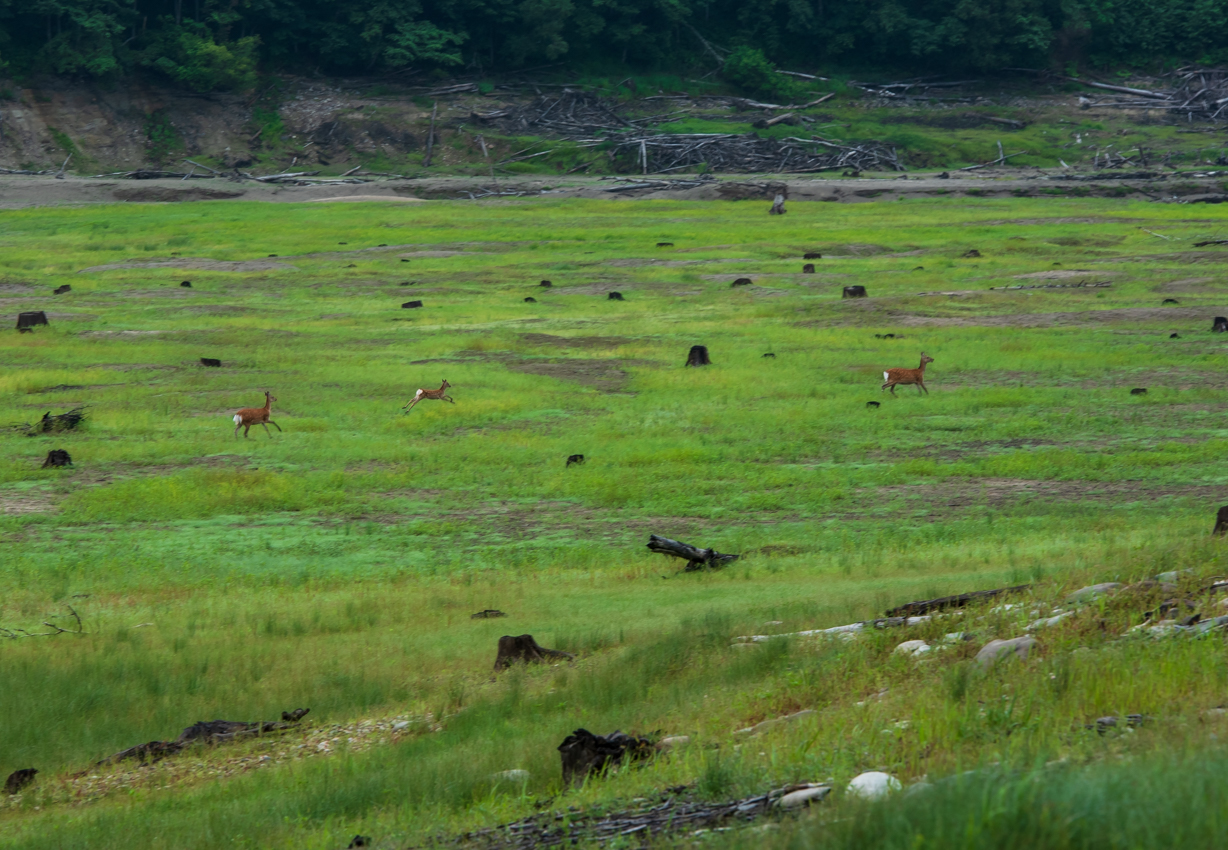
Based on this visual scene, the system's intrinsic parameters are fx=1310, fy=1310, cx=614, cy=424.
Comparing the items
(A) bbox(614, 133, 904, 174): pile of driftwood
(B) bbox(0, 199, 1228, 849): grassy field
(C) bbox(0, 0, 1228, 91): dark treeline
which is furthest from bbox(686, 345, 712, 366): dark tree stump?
(C) bbox(0, 0, 1228, 91): dark treeline

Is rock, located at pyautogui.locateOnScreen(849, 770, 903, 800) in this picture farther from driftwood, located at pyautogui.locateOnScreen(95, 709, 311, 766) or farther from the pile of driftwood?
the pile of driftwood

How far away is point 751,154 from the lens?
6894cm

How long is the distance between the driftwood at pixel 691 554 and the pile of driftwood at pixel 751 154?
5733 centimetres

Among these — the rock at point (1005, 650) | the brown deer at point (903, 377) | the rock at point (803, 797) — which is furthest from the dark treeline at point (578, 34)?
the rock at point (803, 797)

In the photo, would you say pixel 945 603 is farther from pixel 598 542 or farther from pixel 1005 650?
pixel 598 542

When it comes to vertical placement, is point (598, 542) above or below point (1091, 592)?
below

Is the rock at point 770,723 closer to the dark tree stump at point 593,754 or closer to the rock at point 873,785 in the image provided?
the dark tree stump at point 593,754

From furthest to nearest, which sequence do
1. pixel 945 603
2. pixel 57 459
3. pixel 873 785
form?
pixel 57 459
pixel 945 603
pixel 873 785

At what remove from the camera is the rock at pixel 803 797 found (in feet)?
16.5

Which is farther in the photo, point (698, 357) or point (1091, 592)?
point (698, 357)

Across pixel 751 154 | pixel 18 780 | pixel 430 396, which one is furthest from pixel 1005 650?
pixel 751 154

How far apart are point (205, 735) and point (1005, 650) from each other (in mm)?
4935

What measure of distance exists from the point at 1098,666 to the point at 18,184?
207 ft

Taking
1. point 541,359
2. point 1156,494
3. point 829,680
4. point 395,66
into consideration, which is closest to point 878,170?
point 395,66
